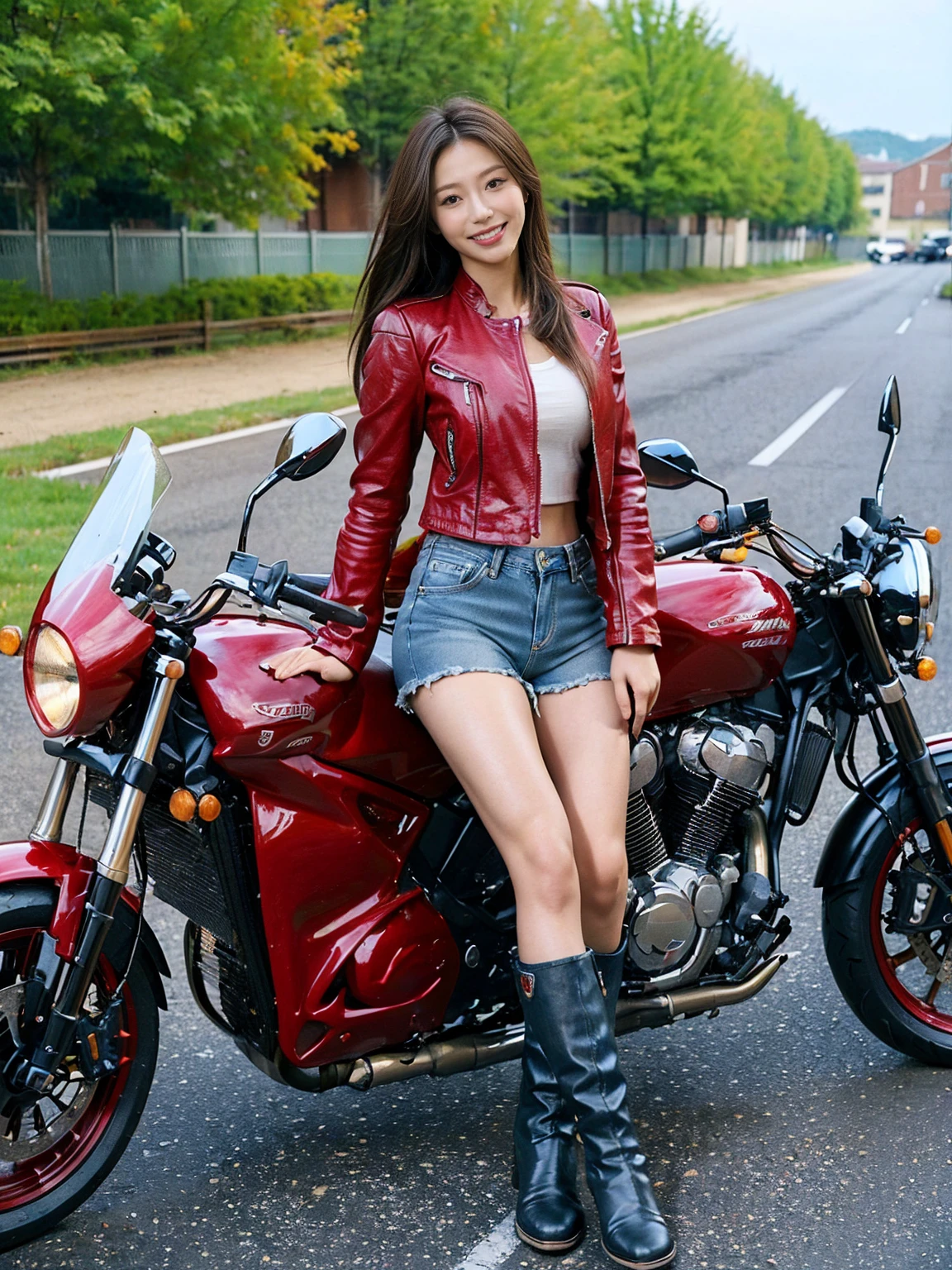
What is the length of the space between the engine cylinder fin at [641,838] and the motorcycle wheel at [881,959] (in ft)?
1.59

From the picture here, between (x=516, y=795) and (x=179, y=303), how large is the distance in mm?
20081

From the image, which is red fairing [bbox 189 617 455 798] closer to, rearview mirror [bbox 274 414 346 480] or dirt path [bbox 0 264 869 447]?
rearview mirror [bbox 274 414 346 480]

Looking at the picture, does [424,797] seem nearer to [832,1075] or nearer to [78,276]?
[832,1075]

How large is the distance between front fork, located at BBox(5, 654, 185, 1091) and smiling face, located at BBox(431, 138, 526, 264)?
3.41 feet

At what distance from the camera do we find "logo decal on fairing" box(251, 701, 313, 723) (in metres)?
2.45

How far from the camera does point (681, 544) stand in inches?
119

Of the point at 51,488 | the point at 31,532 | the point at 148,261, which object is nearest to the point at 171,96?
the point at 148,261

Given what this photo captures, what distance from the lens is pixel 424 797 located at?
274 centimetres

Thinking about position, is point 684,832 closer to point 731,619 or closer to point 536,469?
point 731,619

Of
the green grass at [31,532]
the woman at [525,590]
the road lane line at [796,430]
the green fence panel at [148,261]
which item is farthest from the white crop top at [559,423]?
the green fence panel at [148,261]

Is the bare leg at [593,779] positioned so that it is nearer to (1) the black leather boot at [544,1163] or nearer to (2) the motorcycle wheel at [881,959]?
(1) the black leather boot at [544,1163]

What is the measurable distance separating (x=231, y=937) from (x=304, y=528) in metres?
6.21

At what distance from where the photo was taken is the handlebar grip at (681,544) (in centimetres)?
303

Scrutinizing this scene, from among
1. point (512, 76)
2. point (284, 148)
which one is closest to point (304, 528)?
point (284, 148)
